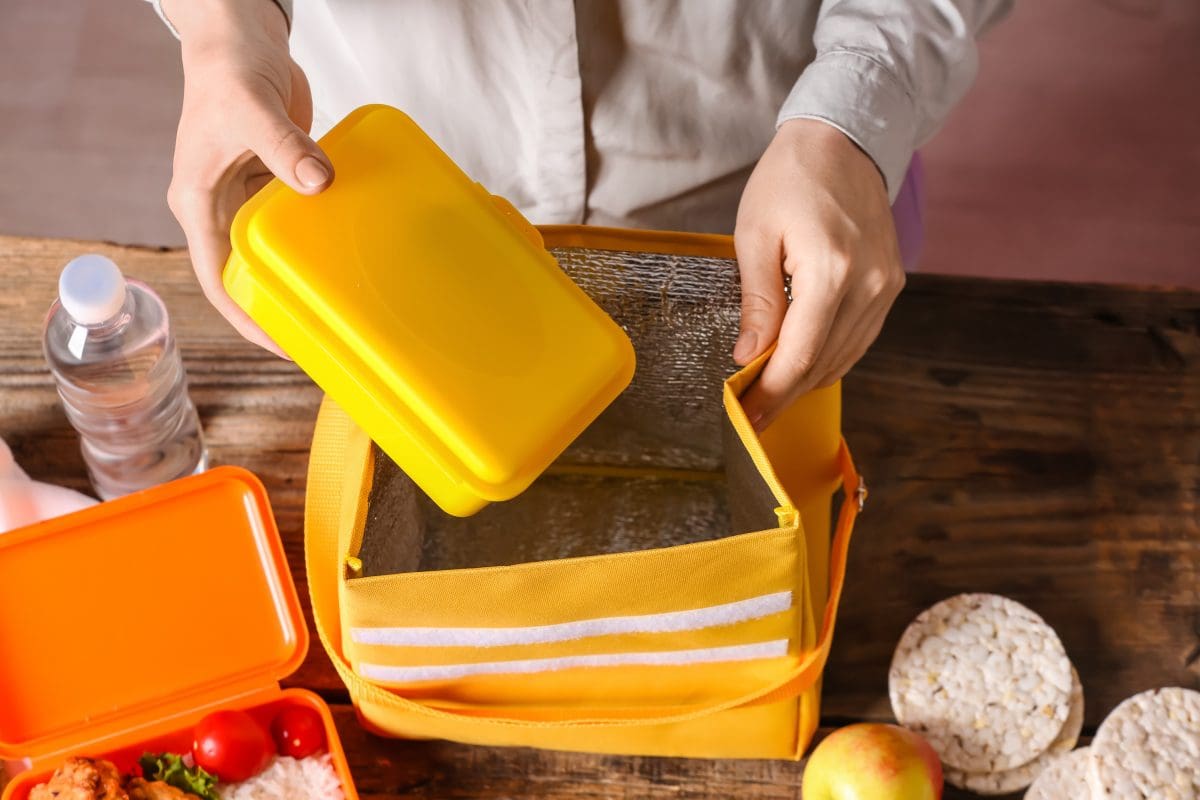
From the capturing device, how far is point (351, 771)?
78 cm

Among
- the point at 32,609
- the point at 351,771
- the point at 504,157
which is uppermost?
the point at 504,157

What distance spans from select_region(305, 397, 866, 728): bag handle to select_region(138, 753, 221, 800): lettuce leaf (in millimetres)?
104

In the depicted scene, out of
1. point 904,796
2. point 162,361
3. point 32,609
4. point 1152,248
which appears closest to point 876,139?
point 904,796

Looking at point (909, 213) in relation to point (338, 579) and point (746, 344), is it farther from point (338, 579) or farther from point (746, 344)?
point (338, 579)

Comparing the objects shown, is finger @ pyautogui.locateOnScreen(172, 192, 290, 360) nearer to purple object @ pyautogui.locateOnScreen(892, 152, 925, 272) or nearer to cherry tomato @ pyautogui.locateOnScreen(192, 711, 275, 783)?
cherry tomato @ pyautogui.locateOnScreen(192, 711, 275, 783)

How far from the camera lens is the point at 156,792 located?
0.73 m

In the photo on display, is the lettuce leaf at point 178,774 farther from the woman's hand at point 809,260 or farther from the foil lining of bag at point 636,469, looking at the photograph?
the woman's hand at point 809,260

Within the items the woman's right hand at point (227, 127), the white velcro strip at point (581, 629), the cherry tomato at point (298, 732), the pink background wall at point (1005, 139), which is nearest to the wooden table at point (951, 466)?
the cherry tomato at point (298, 732)

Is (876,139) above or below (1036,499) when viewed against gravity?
above

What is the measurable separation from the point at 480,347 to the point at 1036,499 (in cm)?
48

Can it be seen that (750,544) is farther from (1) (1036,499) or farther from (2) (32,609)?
(2) (32,609)

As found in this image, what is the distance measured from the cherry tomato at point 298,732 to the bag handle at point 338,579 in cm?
4

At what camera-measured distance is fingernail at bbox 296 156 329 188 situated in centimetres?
58

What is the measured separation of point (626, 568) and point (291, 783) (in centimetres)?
28
